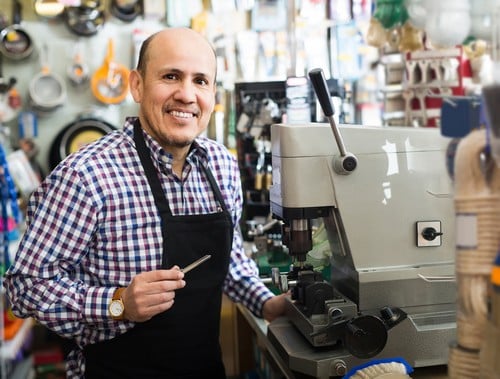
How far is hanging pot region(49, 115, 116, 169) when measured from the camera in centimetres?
430

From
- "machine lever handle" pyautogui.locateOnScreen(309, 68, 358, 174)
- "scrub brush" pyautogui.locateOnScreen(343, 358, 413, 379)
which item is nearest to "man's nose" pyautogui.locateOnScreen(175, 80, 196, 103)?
"machine lever handle" pyautogui.locateOnScreen(309, 68, 358, 174)

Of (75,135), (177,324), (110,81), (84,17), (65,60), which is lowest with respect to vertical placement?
(177,324)

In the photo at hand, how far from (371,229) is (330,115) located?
1.06 ft

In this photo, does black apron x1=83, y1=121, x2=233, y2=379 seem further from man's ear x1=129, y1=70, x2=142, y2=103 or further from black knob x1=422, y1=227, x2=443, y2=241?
black knob x1=422, y1=227, x2=443, y2=241

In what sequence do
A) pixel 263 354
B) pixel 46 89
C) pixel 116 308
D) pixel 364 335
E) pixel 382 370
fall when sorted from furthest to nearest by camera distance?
pixel 46 89
pixel 263 354
pixel 116 308
pixel 364 335
pixel 382 370

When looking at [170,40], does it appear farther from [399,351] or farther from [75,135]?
[75,135]

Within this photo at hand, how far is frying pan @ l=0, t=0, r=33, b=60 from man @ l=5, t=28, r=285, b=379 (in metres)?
2.70

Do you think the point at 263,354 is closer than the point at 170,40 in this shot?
No

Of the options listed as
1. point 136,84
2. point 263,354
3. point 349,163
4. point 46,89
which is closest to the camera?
point 349,163

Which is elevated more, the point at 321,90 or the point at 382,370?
the point at 321,90

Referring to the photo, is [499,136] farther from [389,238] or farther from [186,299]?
[186,299]

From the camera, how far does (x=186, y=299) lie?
1.75 meters

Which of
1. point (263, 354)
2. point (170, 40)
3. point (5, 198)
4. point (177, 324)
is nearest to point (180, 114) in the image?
point (170, 40)

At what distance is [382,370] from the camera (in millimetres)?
1211
